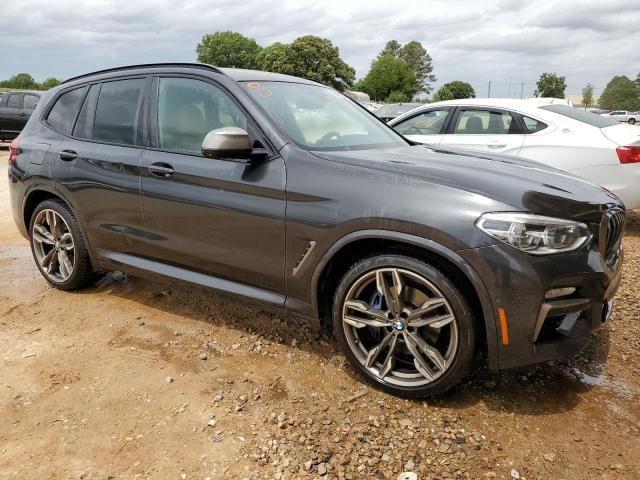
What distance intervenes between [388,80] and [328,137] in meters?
93.1

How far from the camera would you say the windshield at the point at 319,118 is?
317 centimetres

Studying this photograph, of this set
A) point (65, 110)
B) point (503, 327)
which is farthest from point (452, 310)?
point (65, 110)

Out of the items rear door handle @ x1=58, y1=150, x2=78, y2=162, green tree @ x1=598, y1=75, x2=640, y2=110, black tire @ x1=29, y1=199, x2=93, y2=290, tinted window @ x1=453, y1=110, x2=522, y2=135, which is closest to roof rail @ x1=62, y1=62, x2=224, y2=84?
rear door handle @ x1=58, y1=150, x2=78, y2=162

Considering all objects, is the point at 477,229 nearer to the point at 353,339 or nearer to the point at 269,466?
the point at 353,339

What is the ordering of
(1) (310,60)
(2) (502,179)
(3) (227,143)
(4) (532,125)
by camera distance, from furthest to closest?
(1) (310,60) → (4) (532,125) → (3) (227,143) → (2) (502,179)

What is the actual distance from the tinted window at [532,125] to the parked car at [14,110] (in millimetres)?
14346

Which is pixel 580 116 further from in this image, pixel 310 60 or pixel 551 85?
pixel 310 60

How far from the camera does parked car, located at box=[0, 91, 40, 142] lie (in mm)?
15383

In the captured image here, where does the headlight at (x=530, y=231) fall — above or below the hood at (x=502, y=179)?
below

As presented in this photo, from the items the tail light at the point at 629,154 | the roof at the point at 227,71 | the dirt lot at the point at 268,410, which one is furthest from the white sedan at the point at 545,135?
the dirt lot at the point at 268,410

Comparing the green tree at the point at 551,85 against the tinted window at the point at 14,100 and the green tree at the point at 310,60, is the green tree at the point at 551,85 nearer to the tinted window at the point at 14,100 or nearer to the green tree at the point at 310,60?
the green tree at the point at 310,60

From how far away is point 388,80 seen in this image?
91.6 metres

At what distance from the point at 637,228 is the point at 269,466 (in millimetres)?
6011

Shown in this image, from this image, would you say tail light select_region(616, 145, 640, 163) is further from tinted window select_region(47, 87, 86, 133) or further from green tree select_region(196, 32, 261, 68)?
green tree select_region(196, 32, 261, 68)
